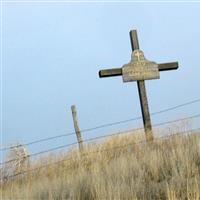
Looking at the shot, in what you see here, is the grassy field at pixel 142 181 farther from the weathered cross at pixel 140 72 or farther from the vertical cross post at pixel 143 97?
the weathered cross at pixel 140 72

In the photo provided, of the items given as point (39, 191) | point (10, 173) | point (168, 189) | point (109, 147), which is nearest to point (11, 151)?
point (10, 173)

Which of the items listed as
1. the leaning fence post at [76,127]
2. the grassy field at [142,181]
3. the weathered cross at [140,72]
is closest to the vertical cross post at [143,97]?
the weathered cross at [140,72]

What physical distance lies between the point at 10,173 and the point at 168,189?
743 centimetres

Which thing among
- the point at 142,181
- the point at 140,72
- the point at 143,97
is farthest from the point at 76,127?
the point at 142,181

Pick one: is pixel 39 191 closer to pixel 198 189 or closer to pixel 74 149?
pixel 198 189

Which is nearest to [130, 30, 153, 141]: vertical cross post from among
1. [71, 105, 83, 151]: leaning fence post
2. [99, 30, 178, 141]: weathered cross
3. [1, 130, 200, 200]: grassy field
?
[99, 30, 178, 141]: weathered cross

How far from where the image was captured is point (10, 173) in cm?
1306

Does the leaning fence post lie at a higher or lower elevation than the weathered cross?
lower

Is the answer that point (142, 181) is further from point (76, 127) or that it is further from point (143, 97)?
point (76, 127)

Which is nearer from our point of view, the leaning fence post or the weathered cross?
the weathered cross

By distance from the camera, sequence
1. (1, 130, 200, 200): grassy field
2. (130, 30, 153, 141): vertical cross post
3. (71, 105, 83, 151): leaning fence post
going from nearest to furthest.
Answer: (1, 130, 200, 200): grassy field, (130, 30, 153, 141): vertical cross post, (71, 105, 83, 151): leaning fence post

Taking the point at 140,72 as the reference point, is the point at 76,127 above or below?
below

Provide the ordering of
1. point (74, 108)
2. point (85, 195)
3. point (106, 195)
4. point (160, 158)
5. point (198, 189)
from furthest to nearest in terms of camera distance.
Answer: point (74, 108)
point (160, 158)
point (85, 195)
point (106, 195)
point (198, 189)

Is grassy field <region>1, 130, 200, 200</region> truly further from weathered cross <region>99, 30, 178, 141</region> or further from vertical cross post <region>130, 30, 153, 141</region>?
weathered cross <region>99, 30, 178, 141</region>
